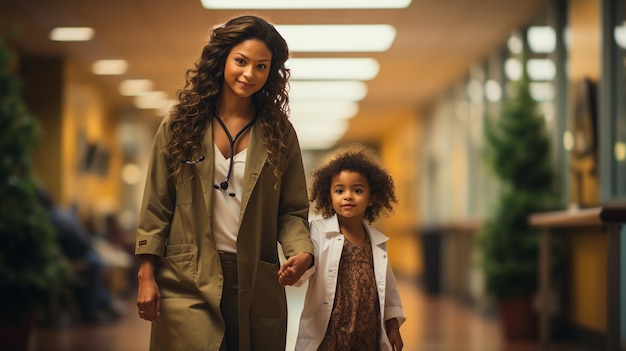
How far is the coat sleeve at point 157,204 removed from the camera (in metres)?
2.46

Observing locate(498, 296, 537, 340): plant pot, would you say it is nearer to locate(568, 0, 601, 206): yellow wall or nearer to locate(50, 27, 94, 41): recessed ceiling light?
locate(568, 0, 601, 206): yellow wall

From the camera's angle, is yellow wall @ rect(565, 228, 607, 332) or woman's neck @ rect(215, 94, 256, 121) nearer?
woman's neck @ rect(215, 94, 256, 121)

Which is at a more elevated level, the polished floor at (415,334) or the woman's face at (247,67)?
the woman's face at (247,67)

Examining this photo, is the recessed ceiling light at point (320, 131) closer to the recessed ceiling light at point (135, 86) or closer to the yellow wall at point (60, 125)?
the recessed ceiling light at point (135, 86)

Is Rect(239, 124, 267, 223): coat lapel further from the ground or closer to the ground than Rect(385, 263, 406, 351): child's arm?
further from the ground

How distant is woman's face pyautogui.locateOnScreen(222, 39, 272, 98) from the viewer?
8.39ft

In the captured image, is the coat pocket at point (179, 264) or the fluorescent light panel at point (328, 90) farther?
the fluorescent light panel at point (328, 90)

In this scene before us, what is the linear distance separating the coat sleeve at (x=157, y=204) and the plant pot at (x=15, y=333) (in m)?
4.05

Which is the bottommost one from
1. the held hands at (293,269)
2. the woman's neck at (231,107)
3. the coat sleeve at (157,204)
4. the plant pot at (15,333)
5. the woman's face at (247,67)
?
the plant pot at (15,333)

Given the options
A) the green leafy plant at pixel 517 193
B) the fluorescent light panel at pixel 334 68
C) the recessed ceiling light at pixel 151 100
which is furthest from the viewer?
the recessed ceiling light at pixel 151 100

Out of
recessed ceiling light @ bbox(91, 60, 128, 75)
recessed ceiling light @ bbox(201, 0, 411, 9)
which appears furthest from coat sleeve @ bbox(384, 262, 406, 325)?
recessed ceiling light @ bbox(91, 60, 128, 75)

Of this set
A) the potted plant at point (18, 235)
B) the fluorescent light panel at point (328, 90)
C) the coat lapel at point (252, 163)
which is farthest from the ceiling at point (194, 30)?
the coat lapel at point (252, 163)

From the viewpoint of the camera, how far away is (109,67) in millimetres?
11203

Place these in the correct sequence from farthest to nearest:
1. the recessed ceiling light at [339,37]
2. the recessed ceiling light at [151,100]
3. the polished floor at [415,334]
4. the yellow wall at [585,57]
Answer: the recessed ceiling light at [151,100] < the recessed ceiling light at [339,37] < the yellow wall at [585,57] < the polished floor at [415,334]
